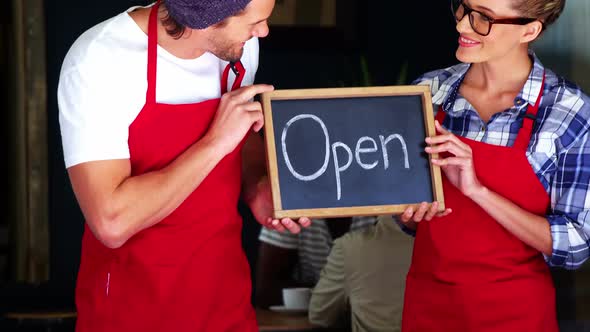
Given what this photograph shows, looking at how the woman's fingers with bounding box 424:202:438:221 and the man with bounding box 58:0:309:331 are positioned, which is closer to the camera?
the man with bounding box 58:0:309:331

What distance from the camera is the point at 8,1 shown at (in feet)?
17.3

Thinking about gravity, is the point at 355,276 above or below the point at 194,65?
below

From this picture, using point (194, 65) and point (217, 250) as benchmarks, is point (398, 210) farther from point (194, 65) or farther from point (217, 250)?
point (194, 65)

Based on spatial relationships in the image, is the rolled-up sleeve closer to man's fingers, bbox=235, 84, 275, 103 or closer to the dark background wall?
man's fingers, bbox=235, 84, 275, 103

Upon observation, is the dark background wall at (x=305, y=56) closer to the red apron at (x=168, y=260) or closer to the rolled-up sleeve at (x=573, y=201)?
the rolled-up sleeve at (x=573, y=201)

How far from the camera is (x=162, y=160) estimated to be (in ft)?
7.24

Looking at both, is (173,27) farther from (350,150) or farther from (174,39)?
(350,150)

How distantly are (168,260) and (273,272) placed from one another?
81.9 inches

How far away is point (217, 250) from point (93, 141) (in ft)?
1.42

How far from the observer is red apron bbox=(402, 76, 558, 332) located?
2.37 meters

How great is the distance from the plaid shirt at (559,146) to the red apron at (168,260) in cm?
70

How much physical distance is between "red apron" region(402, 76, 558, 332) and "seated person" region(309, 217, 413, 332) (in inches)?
39.1

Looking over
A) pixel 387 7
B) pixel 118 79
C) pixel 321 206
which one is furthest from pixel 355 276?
pixel 387 7

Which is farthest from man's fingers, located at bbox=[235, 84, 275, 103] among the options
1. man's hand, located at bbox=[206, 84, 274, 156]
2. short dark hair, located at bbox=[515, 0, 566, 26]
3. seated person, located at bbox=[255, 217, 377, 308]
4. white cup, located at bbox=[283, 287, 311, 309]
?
seated person, located at bbox=[255, 217, 377, 308]
